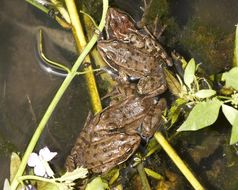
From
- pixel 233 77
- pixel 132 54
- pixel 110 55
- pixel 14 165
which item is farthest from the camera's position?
pixel 132 54

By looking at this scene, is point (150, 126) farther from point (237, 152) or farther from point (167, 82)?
point (237, 152)

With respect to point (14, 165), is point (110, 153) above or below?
below

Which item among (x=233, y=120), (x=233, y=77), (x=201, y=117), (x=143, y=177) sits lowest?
(x=143, y=177)

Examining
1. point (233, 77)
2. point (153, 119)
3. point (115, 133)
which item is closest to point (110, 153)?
point (115, 133)

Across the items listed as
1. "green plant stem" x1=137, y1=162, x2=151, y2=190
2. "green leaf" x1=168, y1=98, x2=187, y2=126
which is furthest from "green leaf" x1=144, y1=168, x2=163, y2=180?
"green leaf" x1=168, y1=98, x2=187, y2=126

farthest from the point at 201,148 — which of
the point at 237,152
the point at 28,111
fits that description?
the point at 28,111

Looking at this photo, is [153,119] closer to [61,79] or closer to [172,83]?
[172,83]

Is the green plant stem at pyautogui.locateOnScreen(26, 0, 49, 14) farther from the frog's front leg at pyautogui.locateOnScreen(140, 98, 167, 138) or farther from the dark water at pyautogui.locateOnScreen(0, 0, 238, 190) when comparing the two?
the frog's front leg at pyautogui.locateOnScreen(140, 98, 167, 138)
